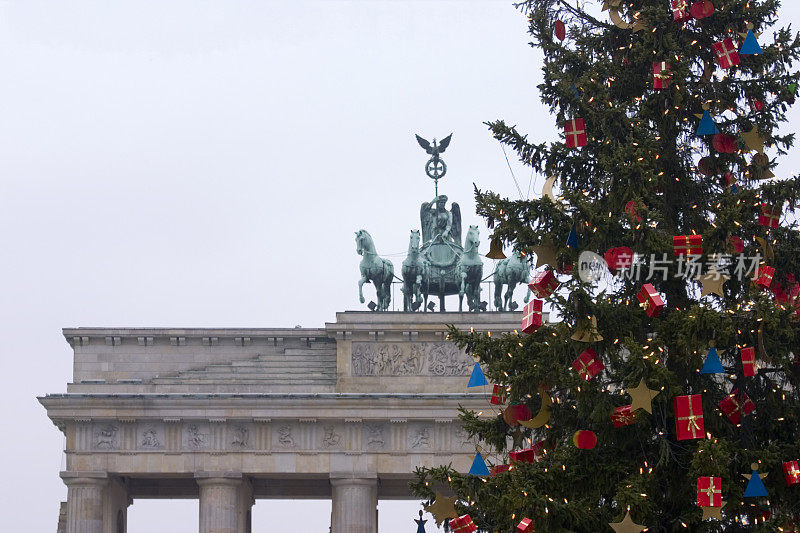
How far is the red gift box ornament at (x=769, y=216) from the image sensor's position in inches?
969

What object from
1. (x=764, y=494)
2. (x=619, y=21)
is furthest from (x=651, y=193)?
(x=764, y=494)

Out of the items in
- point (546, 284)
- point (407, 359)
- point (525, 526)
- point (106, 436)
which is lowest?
point (525, 526)

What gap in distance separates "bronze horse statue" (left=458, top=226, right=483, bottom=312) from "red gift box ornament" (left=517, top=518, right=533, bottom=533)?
38.8 metres

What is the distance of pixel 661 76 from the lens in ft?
82.9

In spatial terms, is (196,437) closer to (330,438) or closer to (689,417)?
(330,438)

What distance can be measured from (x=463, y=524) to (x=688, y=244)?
520 cm

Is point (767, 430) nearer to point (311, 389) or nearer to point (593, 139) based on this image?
point (593, 139)

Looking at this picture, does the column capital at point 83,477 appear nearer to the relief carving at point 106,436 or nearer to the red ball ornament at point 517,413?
the relief carving at point 106,436

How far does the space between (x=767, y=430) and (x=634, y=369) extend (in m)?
2.45

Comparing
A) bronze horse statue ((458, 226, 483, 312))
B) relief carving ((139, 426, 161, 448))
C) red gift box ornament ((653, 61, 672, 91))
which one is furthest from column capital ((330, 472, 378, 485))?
red gift box ornament ((653, 61, 672, 91))

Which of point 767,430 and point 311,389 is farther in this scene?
point 311,389

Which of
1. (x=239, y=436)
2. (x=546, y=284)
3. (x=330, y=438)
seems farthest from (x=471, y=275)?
(x=546, y=284)

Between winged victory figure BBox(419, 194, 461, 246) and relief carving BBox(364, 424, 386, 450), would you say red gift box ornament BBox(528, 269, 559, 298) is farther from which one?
winged victory figure BBox(419, 194, 461, 246)

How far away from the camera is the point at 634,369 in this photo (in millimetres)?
23688
